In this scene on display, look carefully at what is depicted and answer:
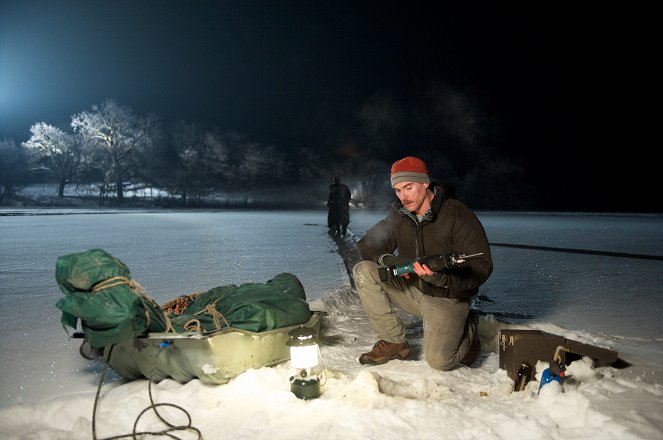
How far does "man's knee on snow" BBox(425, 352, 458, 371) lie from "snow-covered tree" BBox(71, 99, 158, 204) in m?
46.9

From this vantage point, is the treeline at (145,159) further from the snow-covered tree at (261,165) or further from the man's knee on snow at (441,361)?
the man's knee on snow at (441,361)

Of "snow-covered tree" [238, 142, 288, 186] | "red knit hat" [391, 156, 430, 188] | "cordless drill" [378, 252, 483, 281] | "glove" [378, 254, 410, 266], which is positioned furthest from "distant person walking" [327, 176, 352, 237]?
"snow-covered tree" [238, 142, 288, 186]

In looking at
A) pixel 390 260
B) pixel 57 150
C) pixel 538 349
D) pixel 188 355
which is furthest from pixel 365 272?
pixel 57 150

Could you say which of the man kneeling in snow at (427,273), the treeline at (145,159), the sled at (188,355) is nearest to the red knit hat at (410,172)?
the man kneeling in snow at (427,273)

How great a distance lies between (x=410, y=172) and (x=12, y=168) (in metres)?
56.3

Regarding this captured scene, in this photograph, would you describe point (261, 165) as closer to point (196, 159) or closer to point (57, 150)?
point (196, 159)

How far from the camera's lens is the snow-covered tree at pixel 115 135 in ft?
155

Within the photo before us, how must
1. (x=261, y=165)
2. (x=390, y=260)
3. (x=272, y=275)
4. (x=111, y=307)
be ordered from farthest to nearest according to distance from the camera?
(x=261, y=165) → (x=272, y=275) → (x=390, y=260) → (x=111, y=307)

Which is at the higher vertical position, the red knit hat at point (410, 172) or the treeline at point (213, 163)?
the treeline at point (213, 163)

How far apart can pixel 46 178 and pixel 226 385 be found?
184ft

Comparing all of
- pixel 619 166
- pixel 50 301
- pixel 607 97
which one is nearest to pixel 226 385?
pixel 50 301

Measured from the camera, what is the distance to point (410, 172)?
139 inches

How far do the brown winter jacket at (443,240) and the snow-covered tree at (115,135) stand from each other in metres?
46.5

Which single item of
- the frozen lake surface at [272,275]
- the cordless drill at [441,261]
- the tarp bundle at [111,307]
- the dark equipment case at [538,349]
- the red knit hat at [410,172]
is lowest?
the frozen lake surface at [272,275]
